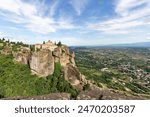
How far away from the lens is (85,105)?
21.8 ft

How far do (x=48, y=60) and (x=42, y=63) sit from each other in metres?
2.71

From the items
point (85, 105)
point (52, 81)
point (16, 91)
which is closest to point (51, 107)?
point (85, 105)

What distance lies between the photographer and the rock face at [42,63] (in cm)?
9429

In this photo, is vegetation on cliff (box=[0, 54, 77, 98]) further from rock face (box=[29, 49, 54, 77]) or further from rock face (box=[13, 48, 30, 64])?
rock face (box=[29, 49, 54, 77])

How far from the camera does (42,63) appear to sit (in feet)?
317

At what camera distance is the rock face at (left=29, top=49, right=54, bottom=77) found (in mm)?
94287

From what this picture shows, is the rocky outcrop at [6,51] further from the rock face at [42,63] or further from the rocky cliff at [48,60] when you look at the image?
the rock face at [42,63]

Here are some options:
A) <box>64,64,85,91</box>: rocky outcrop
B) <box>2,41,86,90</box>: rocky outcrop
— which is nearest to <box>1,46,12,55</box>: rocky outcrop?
<box>2,41,86,90</box>: rocky outcrop

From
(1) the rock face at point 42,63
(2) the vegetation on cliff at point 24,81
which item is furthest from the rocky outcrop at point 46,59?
(2) the vegetation on cliff at point 24,81

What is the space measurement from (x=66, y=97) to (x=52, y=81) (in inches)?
3483

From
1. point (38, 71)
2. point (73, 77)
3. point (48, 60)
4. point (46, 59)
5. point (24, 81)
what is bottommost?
point (73, 77)

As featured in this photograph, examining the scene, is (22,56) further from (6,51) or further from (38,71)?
(38,71)

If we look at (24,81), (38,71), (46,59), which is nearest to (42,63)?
(46,59)

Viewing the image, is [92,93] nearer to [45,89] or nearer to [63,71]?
[45,89]
